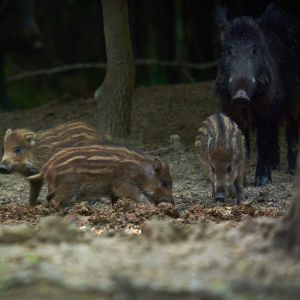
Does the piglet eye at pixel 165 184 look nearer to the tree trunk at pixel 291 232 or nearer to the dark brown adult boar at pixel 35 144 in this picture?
the dark brown adult boar at pixel 35 144

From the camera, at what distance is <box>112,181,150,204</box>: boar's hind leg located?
6570 mm

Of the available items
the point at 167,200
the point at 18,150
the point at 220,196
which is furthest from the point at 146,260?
the point at 18,150

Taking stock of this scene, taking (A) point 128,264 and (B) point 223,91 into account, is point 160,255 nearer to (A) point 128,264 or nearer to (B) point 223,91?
(A) point 128,264

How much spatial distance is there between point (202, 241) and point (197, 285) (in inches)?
23.0

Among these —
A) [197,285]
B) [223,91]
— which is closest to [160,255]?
[197,285]

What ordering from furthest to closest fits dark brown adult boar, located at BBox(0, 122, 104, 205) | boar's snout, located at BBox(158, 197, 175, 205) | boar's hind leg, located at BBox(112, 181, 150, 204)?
dark brown adult boar, located at BBox(0, 122, 104, 205)
boar's snout, located at BBox(158, 197, 175, 205)
boar's hind leg, located at BBox(112, 181, 150, 204)

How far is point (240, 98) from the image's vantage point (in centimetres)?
772

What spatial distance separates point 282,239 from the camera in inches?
142

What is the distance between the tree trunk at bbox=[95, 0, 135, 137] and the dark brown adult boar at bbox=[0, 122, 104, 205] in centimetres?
159

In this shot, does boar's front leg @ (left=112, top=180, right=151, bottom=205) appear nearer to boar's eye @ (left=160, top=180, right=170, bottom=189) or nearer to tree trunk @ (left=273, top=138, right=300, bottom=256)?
boar's eye @ (left=160, top=180, right=170, bottom=189)

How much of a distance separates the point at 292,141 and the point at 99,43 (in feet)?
19.1

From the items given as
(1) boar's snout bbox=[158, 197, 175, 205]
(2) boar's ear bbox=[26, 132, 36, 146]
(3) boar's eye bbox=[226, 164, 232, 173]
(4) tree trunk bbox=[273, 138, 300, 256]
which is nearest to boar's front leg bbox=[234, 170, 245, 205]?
(3) boar's eye bbox=[226, 164, 232, 173]

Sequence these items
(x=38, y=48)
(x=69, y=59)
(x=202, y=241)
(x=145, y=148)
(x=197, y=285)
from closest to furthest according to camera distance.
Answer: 1. (x=197, y=285)
2. (x=202, y=241)
3. (x=145, y=148)
4. (x=38, y=48)
5. (x=69, y=59)

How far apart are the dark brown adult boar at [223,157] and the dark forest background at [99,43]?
5646 millimetres
